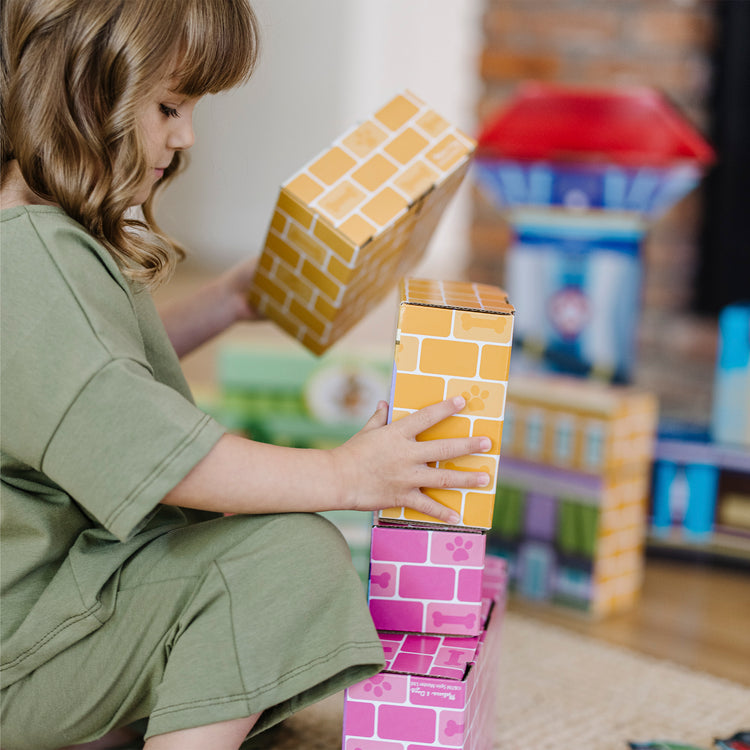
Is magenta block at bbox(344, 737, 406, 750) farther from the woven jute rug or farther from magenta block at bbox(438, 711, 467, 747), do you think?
the woven jute rug

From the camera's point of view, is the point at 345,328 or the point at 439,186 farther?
the point at 345,328

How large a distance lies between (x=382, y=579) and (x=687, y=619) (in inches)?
28.9

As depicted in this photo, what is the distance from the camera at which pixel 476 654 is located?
2.40ft

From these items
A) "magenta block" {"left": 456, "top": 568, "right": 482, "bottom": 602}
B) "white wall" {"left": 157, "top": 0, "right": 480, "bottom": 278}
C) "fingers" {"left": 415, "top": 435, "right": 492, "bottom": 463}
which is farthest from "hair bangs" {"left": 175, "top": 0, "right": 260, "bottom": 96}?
"white wall" {"left": 157, "top": 0, "right": 480, "bottom": 278}

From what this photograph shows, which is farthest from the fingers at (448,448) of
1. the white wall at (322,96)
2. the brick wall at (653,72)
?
the white wall at (322,96)

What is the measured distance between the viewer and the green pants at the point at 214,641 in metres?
0.67

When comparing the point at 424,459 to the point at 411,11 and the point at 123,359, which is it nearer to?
the point at 123,359

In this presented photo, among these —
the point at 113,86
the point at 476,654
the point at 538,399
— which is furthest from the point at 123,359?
the point at 538,399

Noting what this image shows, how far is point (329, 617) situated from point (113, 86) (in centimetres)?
42

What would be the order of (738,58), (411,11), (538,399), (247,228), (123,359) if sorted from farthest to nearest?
1. (247,228)
2. (411,11)
3. (738,58)
4. (538,399)
5. (123,359)

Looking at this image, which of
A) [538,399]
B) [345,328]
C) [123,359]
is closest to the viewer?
[123,359]

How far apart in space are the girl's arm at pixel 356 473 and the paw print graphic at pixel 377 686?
4.8 inches

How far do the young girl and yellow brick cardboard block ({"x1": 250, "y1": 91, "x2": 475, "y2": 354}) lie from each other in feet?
0.43

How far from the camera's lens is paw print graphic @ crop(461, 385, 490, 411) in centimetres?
72
